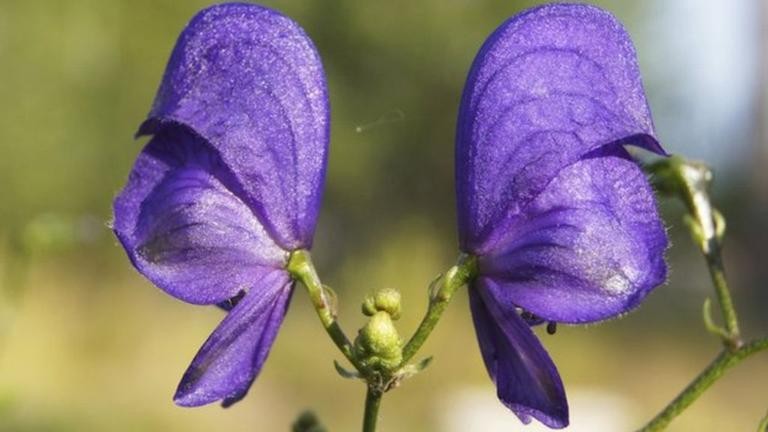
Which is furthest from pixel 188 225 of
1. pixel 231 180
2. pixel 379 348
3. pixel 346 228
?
pixel 346 228

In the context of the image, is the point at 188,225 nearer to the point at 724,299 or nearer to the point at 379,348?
the point at 379,348

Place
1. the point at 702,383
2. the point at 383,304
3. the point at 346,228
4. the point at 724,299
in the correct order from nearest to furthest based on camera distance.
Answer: the point at 383,304 < the point at 702,383 < the point at 724,299 < the point at 346,228

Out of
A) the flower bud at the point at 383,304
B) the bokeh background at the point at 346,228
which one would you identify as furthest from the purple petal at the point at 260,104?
the bokeh background at the point at 346,228

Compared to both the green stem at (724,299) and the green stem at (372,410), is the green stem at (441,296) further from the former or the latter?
the green stem at (724,299)

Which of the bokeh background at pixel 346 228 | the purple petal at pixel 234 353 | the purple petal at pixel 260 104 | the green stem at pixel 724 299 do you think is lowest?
the bokeh background at pixel 346 228

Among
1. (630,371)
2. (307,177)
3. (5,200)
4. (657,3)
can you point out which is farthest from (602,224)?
(657,3)

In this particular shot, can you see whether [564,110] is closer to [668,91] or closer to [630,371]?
[630,371]
